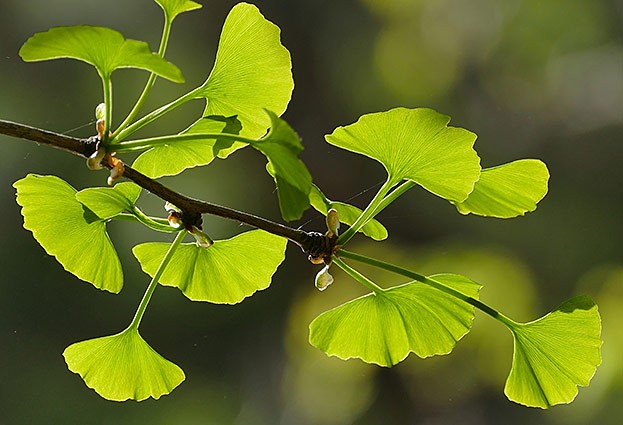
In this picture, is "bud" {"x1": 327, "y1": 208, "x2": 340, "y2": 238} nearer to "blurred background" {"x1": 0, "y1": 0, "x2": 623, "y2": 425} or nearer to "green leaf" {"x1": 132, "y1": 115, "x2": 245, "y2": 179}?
"green leaf" {"x1": 132, "y1": 115, "x2": 245, "y2": 179}

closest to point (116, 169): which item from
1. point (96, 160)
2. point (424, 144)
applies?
point (96, 160)

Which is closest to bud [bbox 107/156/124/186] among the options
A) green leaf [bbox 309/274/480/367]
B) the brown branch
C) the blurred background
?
the brown branch

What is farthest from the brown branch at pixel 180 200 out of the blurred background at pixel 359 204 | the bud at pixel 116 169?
the blurred background at pixel 359 204

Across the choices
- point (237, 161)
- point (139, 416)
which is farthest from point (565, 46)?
point (139, 416)

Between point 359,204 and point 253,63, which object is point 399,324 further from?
point 359,204

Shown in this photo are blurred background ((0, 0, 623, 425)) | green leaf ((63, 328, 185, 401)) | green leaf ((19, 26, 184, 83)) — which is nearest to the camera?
green leaf ((19, 26, 184, 83))

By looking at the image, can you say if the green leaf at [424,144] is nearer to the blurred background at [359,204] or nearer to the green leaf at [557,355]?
the green leaf at [557,355]
